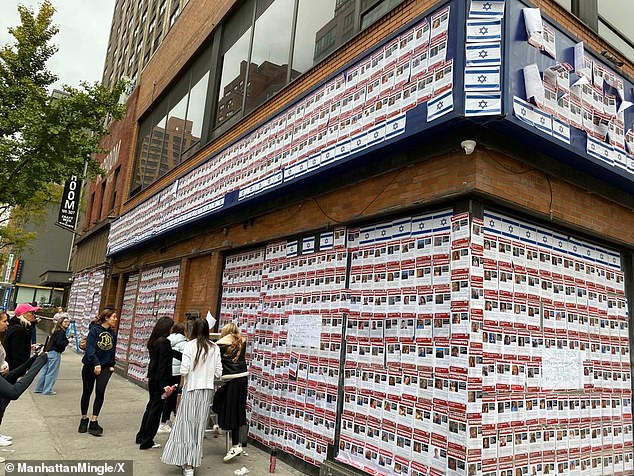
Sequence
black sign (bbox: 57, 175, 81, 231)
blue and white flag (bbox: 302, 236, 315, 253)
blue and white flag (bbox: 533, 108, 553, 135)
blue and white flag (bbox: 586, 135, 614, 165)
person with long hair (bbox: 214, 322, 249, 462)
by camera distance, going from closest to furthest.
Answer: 1. blue and white flag (bbox: 533, 108, 553, 135)
2. blue and white flag (bbox: 586, 135, 614, 165)
3. person with long hair (bbox: 214, 322, 249, 462)
4. blue and white flag (bbox: 302, 236, 315, 253)
5. black sign (bbox: 57, 175, 81, 231)

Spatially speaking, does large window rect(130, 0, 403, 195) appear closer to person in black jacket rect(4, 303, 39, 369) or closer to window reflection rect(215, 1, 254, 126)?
window reflection rect(215, 1, 254, 126)

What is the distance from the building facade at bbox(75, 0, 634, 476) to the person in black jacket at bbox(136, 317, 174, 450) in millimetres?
1428

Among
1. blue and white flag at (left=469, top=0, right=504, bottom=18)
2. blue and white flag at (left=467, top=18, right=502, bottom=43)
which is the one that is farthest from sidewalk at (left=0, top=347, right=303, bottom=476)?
blue and white flag at (left=469, top=0, right=504, bottom=18)

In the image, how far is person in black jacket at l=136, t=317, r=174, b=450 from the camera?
6.38 m

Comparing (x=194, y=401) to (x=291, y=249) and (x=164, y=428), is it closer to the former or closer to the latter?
(x=164, y=428)

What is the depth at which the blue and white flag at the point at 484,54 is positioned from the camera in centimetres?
419

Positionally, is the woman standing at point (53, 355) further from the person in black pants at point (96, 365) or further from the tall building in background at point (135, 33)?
the tall building in background at point (135, 33)

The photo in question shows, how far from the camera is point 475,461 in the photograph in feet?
12.9

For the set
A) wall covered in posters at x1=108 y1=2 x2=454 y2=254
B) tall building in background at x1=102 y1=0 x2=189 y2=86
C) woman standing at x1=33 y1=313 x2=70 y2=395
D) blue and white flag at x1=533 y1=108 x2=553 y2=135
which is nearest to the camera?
blue and white flag at x1=533 y1=108 x2=553 y2=135

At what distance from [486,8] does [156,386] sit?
6.27 meters

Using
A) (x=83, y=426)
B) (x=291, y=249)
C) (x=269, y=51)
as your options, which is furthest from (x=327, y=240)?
(x=269, y=51)

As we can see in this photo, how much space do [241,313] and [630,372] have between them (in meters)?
5.92

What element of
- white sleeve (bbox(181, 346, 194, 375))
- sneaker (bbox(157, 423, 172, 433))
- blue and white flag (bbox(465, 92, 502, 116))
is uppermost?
blue and white flag (bbox(465, 92, 502, 116))

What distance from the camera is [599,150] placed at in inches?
202
